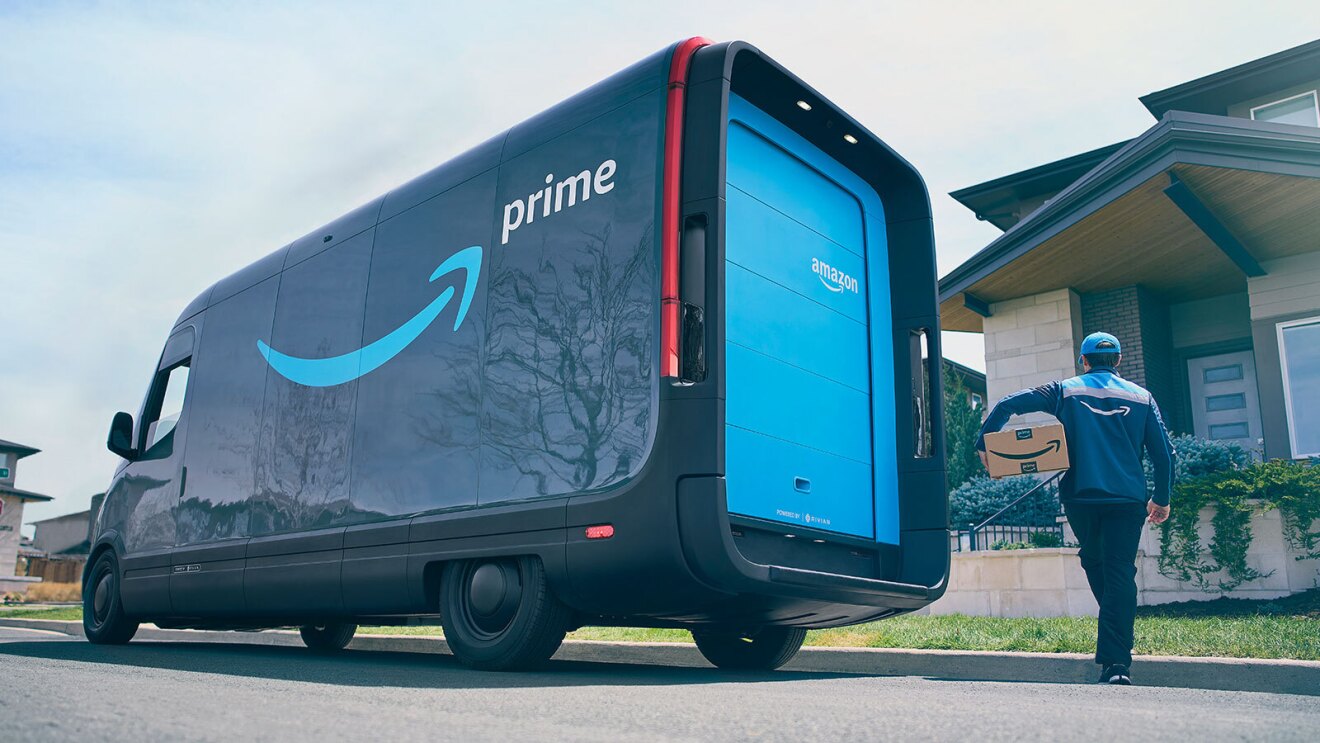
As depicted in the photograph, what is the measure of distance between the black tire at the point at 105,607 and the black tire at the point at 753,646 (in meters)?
5.08

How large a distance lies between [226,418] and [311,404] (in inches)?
57.0

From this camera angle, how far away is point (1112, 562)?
5.87 metres

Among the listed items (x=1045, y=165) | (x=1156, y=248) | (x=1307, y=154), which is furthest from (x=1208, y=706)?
(x=1045, y=165)

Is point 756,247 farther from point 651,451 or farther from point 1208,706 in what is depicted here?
point 1208,706

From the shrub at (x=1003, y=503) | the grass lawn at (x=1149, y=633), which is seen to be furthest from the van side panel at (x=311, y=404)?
the shrub at (x=1003, y=503)

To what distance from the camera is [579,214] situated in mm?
5500

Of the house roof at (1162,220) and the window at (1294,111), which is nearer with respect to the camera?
the house roof at (1162,220)

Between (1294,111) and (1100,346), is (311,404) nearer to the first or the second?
(1100,346)

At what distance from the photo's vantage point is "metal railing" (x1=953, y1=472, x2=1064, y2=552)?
39.9 feet

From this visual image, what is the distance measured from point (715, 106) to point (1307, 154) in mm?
9154

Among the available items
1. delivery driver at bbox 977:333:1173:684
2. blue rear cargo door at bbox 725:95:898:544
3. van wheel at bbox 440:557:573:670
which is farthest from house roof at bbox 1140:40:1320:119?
van wheel at bbox 440:557:573:670

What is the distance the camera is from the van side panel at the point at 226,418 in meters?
7.85

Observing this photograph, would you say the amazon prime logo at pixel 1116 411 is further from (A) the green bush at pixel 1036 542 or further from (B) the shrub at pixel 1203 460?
(B) the shrub at pixel 1203 460

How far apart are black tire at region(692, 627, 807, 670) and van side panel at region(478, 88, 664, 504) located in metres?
2.02
